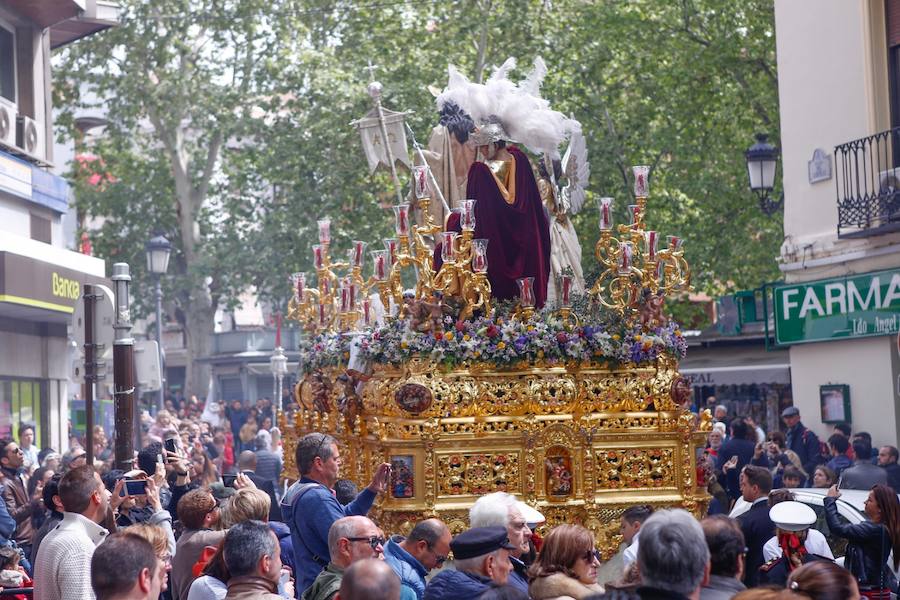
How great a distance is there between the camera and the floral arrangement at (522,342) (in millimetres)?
11109

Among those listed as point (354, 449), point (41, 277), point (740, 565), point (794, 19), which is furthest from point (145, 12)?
point (740, 565)

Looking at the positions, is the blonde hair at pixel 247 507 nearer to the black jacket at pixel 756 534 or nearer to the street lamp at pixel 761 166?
the black jacket at pixel 756 534

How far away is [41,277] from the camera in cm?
2006

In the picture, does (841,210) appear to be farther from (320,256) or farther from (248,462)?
(248,462)

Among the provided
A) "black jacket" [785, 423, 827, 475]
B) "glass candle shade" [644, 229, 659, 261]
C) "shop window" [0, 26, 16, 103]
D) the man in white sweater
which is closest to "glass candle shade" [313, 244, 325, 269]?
"glass candle shade" [644, 229, 659, 261]

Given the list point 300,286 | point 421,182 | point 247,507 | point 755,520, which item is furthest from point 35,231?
point 247,507

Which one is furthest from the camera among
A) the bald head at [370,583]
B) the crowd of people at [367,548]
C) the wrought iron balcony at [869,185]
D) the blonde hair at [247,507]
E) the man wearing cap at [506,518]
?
the wrought iron balcony at [869,185]

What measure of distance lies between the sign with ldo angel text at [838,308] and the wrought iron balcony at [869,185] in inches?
25.5

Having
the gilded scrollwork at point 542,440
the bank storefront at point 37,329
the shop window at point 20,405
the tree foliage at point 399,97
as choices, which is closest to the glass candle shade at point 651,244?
the gilded scrollwork at point 542,440

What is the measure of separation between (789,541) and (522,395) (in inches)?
130

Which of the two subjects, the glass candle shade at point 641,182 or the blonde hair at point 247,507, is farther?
the glass candle shade at point 641,182

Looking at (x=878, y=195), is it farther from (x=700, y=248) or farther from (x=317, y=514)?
(x=317, y=514)

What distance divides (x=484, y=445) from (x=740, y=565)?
16.9 feet

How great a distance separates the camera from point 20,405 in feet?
72.8
